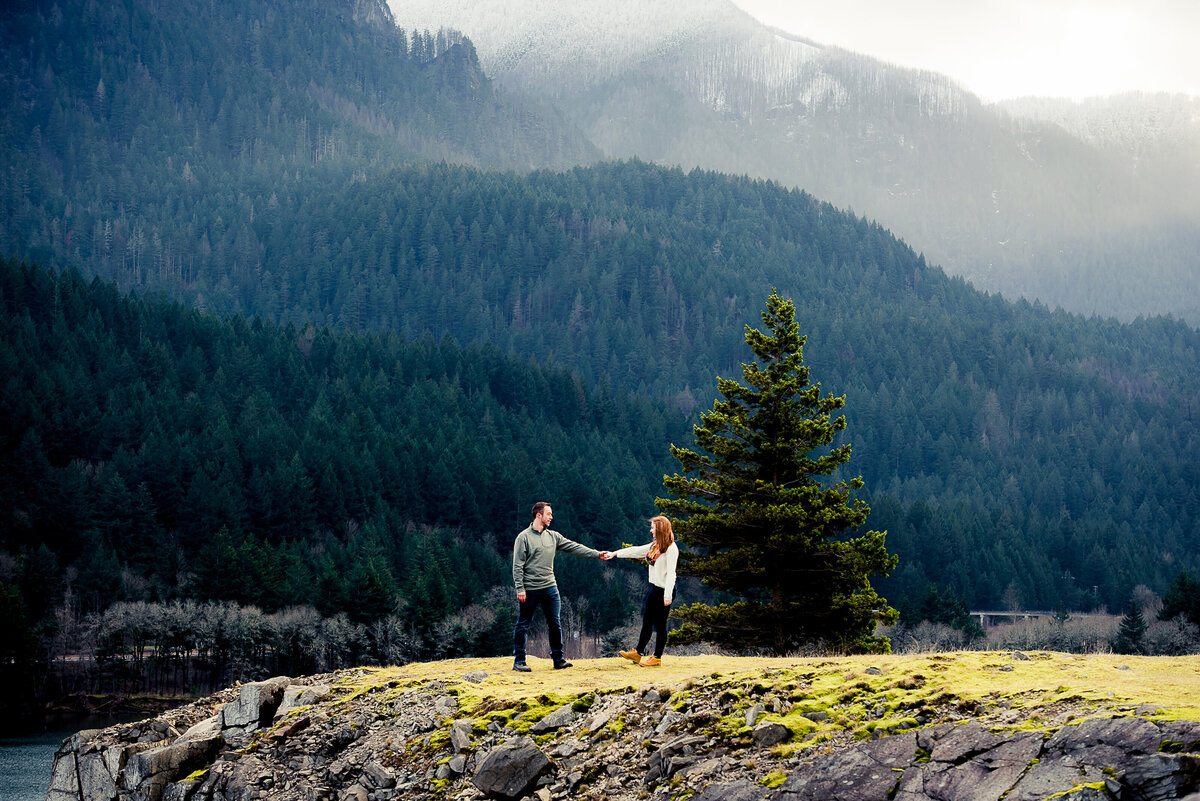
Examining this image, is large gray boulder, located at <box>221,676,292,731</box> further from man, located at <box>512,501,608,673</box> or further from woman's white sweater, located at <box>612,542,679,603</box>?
woman's white sweater, located at <box>612,542,679,603</box>

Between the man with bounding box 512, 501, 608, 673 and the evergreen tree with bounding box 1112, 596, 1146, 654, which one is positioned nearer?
the man with bounding box 512, 501, 608, 673

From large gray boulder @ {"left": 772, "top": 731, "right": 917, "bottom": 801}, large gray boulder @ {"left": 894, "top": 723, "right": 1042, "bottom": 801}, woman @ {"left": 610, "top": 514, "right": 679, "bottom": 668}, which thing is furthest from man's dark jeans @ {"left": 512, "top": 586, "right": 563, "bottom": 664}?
large gray boulder @ {"left": 894, "top": 723, "right": 1042, "bottom": 801}

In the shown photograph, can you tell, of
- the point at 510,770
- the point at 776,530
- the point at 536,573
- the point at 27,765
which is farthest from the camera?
the point at 27,765

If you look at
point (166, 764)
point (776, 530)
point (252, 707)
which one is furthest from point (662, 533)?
point (776, 530)

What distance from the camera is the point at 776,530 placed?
3512 centimetres

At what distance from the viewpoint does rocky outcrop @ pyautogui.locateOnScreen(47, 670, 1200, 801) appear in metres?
14.5

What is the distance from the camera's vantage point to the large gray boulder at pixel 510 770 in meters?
18.4

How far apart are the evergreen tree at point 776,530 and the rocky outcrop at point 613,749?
13535mm

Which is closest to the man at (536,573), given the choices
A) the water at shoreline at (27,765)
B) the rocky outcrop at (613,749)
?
the rocky outcrop at (613,749)

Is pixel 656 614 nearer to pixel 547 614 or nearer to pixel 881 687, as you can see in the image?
pixel 547 614

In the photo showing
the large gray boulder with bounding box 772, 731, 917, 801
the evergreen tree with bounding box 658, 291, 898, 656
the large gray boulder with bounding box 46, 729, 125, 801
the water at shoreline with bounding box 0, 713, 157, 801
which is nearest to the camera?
the large gray boulder with bounding box 772, 731, 917, 801

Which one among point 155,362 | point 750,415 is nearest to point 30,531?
point 155,362

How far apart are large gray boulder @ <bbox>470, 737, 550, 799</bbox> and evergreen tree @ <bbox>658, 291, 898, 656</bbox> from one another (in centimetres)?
1616

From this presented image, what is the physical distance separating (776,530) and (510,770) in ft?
58.8
